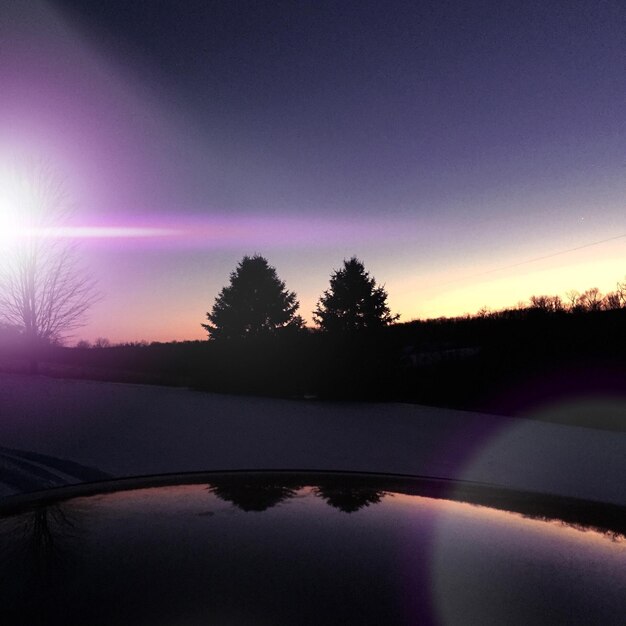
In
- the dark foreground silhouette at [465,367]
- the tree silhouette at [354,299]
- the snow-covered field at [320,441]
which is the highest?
the tree silhouette at [354,299]

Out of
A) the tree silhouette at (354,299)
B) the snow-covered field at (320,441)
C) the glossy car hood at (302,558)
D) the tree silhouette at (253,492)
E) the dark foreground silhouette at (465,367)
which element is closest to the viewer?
the glossy car hood at (302,558)

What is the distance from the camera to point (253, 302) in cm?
3453

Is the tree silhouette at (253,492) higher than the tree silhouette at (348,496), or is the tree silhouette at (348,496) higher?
the tree silhouette at (348,496)

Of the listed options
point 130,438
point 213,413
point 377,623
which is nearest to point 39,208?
point 213,413

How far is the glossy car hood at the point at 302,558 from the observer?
1.26 meters

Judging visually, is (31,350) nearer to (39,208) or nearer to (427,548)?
(39,208)

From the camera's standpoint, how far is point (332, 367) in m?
13.8

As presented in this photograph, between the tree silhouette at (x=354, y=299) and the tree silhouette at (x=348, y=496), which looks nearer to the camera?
the tree silhouette at (x=348, y=496)

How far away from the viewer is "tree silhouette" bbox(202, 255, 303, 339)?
113ft

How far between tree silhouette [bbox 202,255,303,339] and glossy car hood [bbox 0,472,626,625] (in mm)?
32095

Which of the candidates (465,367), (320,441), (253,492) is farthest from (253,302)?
(253,492)

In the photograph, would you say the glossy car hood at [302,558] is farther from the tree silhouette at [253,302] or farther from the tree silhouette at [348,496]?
the tree silhouette at [253,302]

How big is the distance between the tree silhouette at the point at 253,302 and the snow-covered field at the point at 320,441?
22353 mm

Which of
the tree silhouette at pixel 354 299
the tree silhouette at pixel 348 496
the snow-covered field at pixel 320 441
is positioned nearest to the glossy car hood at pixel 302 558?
the tree silhouette at pixel 348 496
